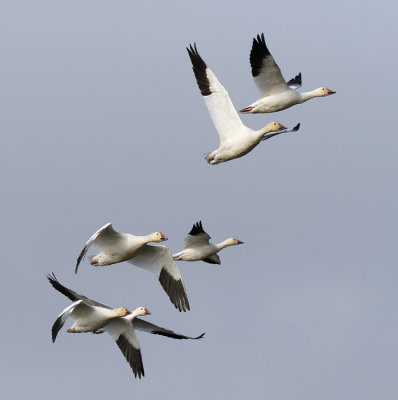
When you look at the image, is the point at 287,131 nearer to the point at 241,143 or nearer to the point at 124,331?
the point at 241,143

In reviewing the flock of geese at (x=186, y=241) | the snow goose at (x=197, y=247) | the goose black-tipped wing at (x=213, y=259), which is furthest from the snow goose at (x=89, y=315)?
the goose black-tipped wing at (x=213, y=259)

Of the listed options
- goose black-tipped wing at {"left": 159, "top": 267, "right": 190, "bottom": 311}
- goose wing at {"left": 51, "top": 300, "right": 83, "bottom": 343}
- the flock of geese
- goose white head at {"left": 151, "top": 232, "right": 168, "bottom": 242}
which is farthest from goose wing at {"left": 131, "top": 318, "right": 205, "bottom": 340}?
goose wing at {"left": 51, "top": 300, "right": 83, "bottom": 343}

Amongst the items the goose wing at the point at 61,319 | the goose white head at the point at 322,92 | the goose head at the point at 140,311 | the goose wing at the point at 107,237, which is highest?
the goose white head at the point at 322,92

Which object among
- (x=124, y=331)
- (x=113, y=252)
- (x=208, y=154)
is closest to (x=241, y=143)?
(x=208, y=154)

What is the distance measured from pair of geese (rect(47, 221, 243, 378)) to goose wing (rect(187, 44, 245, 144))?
6.82 feet

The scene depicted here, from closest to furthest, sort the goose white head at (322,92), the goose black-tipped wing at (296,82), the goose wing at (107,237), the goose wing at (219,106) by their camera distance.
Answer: the goose wing at (107,237)
the goose wing at (219,106)
the goose white head at (322,92)
the goose black-tipped wing at (296,82)

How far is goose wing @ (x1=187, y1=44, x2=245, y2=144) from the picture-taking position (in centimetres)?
1978

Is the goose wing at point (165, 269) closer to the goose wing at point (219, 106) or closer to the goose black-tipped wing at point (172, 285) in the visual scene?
the goose black-tipped wing at point (172, 285)

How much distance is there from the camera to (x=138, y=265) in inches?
828

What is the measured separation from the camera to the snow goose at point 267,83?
20.3 m

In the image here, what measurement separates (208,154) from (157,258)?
6.88ft

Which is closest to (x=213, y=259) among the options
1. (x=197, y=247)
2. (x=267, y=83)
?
(x=197, y=247)

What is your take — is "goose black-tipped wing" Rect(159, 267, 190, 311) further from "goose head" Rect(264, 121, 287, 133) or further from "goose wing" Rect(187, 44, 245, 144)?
"goose head" Rect(264, 121, 287, 133)

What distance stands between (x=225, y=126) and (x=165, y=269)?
279 centimetres
